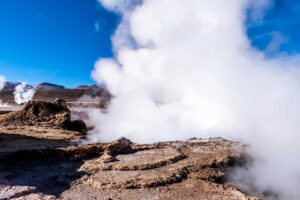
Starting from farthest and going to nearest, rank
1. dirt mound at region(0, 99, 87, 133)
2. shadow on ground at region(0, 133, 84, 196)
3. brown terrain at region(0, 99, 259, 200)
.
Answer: dirt mound at region(0, 99, 87, 133) → shadow on ground at region(0, 133, 84, 196) → brown terrain at region(0, 99, 259, 200)

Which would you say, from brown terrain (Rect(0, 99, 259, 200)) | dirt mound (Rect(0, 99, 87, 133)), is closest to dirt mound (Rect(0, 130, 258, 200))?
brown terrain (Rect(0, 99, 259, 200))

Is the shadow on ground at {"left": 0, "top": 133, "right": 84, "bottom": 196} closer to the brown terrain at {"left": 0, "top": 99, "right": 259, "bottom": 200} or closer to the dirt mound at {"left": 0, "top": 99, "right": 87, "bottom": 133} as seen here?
the brown terrain at {"left": 0, "top": 99, "right": 259, "bottom": 200}

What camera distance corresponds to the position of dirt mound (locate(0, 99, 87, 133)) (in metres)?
23.3

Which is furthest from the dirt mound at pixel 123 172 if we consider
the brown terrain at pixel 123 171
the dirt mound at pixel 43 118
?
the dirt mound at pixel 43 118

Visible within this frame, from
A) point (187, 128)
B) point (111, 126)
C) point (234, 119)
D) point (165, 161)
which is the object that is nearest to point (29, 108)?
point (111, 126)

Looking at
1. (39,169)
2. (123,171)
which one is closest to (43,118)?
(39,169)

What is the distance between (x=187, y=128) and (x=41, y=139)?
235 inches

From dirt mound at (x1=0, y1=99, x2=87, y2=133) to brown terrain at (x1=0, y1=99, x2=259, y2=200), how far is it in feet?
18.8

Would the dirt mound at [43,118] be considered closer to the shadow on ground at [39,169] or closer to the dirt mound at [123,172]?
the shadow on ground at [39,169]

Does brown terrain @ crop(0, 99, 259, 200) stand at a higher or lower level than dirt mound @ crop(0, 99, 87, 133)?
lower

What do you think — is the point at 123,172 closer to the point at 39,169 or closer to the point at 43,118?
the point at 39,169

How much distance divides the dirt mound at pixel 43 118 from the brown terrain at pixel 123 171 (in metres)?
5.74

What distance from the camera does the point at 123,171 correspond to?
12.6 meters

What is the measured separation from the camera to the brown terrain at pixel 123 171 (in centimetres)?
1118
